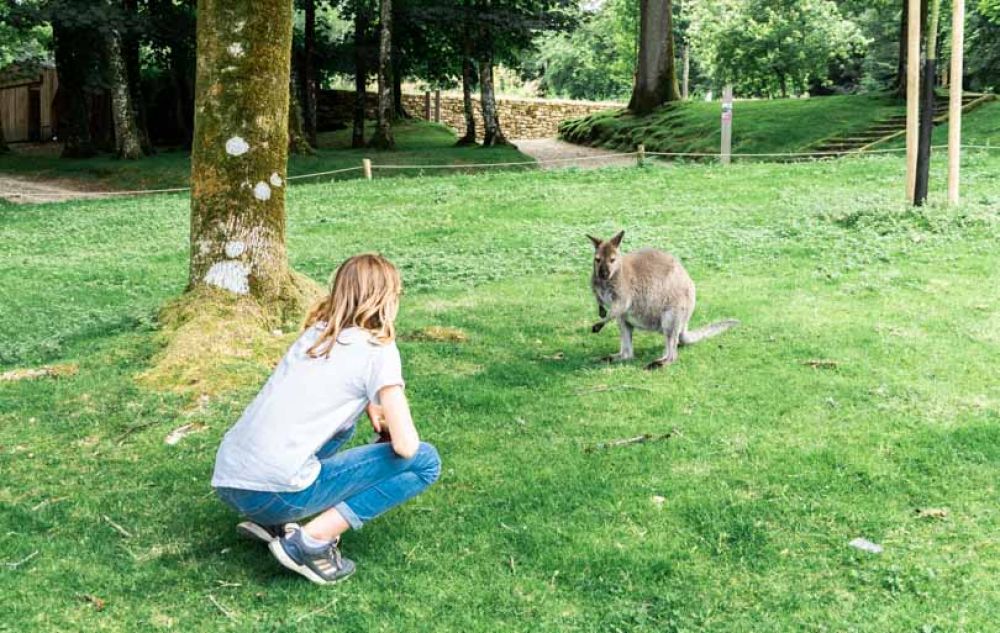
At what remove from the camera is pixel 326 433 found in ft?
15.3

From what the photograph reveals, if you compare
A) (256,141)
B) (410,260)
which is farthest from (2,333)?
(410,260)

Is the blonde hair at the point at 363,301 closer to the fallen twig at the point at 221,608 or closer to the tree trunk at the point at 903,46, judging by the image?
the fallen twig at the point at 221,608

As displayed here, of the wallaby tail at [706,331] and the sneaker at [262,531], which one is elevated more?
the wallaby tail at [706,331]

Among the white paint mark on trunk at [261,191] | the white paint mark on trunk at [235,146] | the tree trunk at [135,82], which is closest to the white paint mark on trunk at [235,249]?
the white paint mark on trunk at [261,191]

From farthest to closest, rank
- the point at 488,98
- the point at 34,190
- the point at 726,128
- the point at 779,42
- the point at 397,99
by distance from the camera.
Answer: the point at 779,42, the point at 397,99, the point at 488,98, the point at 34,190, the point at 726,128

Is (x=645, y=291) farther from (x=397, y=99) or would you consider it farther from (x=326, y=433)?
(x=397, y=99)

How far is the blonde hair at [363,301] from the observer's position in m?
4.69

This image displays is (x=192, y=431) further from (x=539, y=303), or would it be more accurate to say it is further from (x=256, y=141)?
(x=539, y=303)

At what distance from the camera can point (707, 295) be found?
1099 cm

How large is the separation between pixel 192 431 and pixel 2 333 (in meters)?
4.73

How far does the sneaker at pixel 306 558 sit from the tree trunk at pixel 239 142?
4.45 m

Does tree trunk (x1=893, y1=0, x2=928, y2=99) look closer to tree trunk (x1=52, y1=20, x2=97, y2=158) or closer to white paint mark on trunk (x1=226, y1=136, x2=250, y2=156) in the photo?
tree trunk (x1=52, y1=20, x2=97, y2=158)

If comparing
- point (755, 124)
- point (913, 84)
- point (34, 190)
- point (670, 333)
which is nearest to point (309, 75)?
point (34, 190)

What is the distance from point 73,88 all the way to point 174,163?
648 cm
